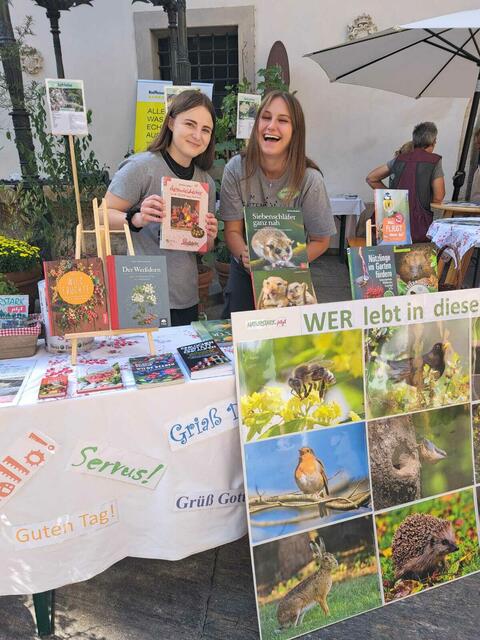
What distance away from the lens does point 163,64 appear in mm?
6070

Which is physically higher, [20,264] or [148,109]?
[148,109]

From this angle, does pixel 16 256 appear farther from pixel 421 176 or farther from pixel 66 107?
pixel 421 176

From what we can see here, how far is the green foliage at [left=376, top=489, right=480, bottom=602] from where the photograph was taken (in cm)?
141

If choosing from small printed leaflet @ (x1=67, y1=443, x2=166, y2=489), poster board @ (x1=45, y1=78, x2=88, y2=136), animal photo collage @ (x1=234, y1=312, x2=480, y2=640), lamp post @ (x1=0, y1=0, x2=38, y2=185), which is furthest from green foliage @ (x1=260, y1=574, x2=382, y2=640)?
lamp post @ (x1=0, y1=0, x2=38, y2=185)

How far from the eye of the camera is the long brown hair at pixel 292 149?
1.70 metres

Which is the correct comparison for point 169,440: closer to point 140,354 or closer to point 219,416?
point 219,416

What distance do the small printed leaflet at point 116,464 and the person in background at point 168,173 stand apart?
2.45 feet

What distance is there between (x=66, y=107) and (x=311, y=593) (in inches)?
89.7

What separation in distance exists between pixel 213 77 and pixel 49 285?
580 centimetres

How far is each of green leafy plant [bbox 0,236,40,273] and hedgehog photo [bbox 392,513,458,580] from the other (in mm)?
2935

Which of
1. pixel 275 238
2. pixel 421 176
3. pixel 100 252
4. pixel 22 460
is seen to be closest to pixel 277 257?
pixel 275 238

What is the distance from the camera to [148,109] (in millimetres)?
5836

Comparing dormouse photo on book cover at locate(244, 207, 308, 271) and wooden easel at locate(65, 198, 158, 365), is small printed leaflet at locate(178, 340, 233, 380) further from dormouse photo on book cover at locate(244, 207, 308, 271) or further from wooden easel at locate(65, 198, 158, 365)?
dormouse photo on book cover at locate(244, 207, 308, 271)

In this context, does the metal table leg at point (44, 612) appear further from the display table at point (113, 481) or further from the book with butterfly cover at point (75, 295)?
the book with butterfly cover at point (75, 295)
